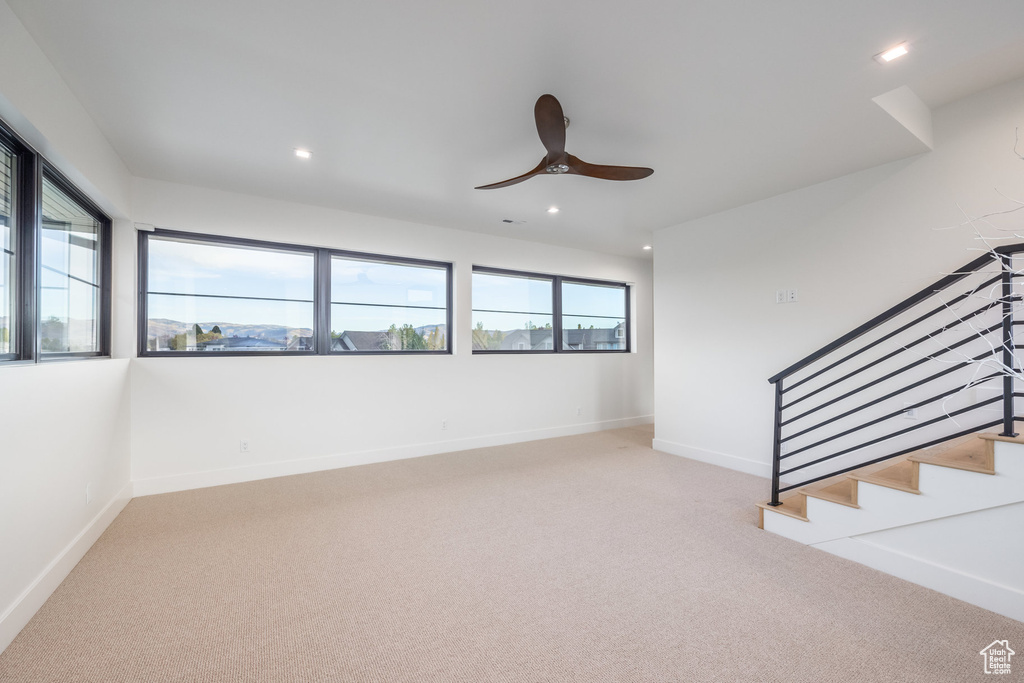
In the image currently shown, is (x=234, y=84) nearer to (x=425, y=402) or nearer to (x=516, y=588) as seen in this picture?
(x=516, y=588)

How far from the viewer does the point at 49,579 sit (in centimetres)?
212

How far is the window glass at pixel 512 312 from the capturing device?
5406 mm

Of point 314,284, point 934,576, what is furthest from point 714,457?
point 314,284

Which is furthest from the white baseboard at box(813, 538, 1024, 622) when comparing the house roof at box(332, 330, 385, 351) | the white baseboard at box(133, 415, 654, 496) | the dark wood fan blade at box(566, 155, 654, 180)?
the house roof at box(332, 330, 385, 351)

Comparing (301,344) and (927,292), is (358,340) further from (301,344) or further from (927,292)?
(927,292)

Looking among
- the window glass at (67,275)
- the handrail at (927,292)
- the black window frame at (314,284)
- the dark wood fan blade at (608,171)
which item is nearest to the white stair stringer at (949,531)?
the handrail at (927,292)

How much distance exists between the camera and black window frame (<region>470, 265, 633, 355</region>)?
546 cm

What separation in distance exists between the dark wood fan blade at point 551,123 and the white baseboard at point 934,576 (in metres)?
2.73

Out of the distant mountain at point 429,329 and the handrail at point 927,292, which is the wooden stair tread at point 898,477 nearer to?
the handrail at point 927,292

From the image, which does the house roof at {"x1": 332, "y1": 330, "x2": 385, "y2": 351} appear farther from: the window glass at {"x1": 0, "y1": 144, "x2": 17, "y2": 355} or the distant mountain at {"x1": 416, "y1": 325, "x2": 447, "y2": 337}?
the window glass at {"x1": 0, "y1": 144, "x2": 17, "y2": 355}

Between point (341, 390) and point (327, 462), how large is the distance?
2.31 ft

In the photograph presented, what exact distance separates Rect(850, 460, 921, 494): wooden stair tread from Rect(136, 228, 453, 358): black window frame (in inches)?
153

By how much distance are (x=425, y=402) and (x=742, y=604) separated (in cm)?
352

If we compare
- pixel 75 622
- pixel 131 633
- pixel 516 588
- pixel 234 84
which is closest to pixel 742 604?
pixel 516 588
